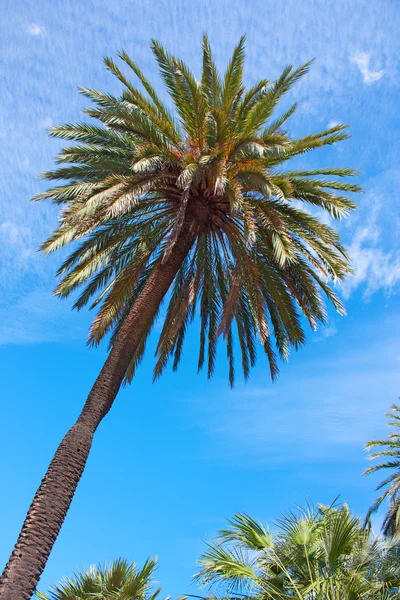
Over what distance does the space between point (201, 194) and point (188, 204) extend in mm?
367

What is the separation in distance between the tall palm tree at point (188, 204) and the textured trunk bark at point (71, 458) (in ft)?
0.13

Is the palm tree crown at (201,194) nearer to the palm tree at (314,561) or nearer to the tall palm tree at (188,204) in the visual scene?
the tall palm tree at (188,204)

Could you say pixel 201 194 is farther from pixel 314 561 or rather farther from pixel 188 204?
pixel 314 561

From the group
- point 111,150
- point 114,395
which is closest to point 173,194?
point 111,150

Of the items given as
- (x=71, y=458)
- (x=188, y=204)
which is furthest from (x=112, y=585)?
(x=188, y=204)

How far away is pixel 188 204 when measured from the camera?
504 inches

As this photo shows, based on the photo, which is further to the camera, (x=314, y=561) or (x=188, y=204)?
(x=188, y=204)

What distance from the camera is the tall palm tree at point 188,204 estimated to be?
11.6 metres

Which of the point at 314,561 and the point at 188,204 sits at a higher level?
the point at 188,204

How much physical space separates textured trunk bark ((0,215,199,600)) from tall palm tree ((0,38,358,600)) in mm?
41

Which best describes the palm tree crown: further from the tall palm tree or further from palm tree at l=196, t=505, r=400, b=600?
palm tree at l=196, t=505, r=400, b=600

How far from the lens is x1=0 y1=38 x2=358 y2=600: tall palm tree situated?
Answer: 11.6 meters

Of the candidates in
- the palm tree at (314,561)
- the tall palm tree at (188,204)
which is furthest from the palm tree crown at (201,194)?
the palm tree at (314,561)

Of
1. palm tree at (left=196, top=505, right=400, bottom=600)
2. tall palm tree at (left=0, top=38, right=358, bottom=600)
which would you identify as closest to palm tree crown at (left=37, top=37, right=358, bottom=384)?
tall palm tree at (left=0, top=38, right=358, bottom=600)
